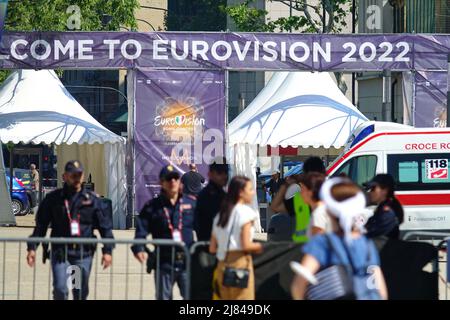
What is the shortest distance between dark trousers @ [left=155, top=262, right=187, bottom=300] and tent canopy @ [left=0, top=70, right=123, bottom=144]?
63.1ft

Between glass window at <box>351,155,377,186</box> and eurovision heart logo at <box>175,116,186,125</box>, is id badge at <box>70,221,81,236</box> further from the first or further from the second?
eurovision heart logo at <box>175,116,186,125</box>

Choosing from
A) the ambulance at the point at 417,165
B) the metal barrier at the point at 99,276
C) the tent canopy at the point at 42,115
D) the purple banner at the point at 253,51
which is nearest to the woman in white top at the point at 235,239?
the metal barrier at the point at 99,276

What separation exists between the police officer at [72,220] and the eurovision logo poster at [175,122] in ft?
57.2

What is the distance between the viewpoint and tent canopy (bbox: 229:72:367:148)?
3016cm

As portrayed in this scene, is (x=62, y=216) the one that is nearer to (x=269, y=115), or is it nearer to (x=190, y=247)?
(x=190, y=247)

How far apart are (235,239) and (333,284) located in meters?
2.62

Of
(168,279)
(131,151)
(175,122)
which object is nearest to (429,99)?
(175,122)

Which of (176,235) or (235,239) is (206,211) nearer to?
(176,235)

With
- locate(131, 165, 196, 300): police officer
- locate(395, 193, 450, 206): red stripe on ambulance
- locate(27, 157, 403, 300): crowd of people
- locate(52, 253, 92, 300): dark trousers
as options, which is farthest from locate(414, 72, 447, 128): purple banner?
locate(52, 253, 92, 300): dark trousers

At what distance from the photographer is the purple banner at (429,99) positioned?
2998 cm

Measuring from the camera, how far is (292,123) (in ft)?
100

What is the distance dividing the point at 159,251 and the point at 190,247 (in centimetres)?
30

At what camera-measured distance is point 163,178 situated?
39.4 ft

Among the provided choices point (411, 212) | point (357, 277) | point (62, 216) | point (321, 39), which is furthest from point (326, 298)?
point (321, 39)
